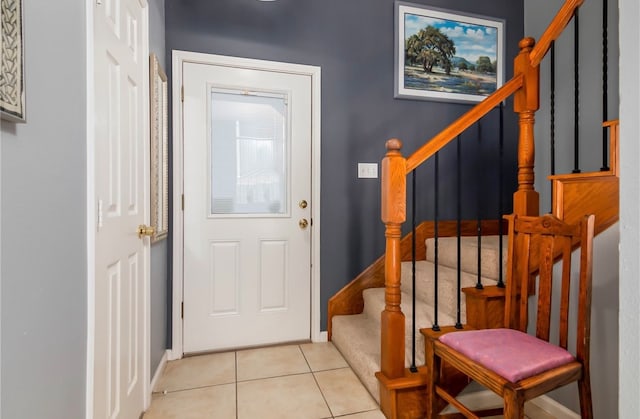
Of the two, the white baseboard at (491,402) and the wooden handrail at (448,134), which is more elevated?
the wooden handrail at (448,134)

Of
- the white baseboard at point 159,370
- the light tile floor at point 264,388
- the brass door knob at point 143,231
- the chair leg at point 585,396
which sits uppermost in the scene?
the brass door knob at point 143,231

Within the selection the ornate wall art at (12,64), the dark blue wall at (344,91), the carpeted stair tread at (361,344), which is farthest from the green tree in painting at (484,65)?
the ornate wall art at (12,64)

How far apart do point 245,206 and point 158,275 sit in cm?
73

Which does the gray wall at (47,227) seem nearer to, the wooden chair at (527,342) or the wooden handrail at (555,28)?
the wooden chair at (527,342)

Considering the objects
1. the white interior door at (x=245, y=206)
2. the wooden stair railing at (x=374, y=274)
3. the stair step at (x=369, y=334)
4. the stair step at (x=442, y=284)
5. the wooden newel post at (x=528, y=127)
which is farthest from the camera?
the wooden stair railing at (x=374, y=274)

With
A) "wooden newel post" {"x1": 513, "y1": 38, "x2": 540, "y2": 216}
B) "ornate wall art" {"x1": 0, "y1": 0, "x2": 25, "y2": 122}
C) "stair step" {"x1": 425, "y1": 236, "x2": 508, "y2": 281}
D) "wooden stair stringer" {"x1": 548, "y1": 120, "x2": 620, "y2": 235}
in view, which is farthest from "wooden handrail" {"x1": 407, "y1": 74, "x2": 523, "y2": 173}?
"ornate wall art" {"x1": 0, "y1": 0, "x2": 25, "y2": 122}

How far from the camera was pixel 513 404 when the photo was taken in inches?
42.0

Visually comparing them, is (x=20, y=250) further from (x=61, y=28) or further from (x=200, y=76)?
(x=200, y=76)

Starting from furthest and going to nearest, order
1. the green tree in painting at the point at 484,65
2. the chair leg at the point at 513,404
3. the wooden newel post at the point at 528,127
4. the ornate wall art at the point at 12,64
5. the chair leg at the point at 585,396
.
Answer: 1. the green tree in painting at the point at 484,65
2. the wooden newel post at the point at 528,127
3. the chair leg at the point at 585,396
4. the chair leg at the point at 513,404
5. the ornate wall art at the point at 12,64

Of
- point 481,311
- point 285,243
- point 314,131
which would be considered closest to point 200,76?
point 314,131

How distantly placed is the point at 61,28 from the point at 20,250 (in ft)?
1.95

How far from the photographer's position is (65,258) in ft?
2.95

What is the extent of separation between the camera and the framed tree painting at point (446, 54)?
266 cm
